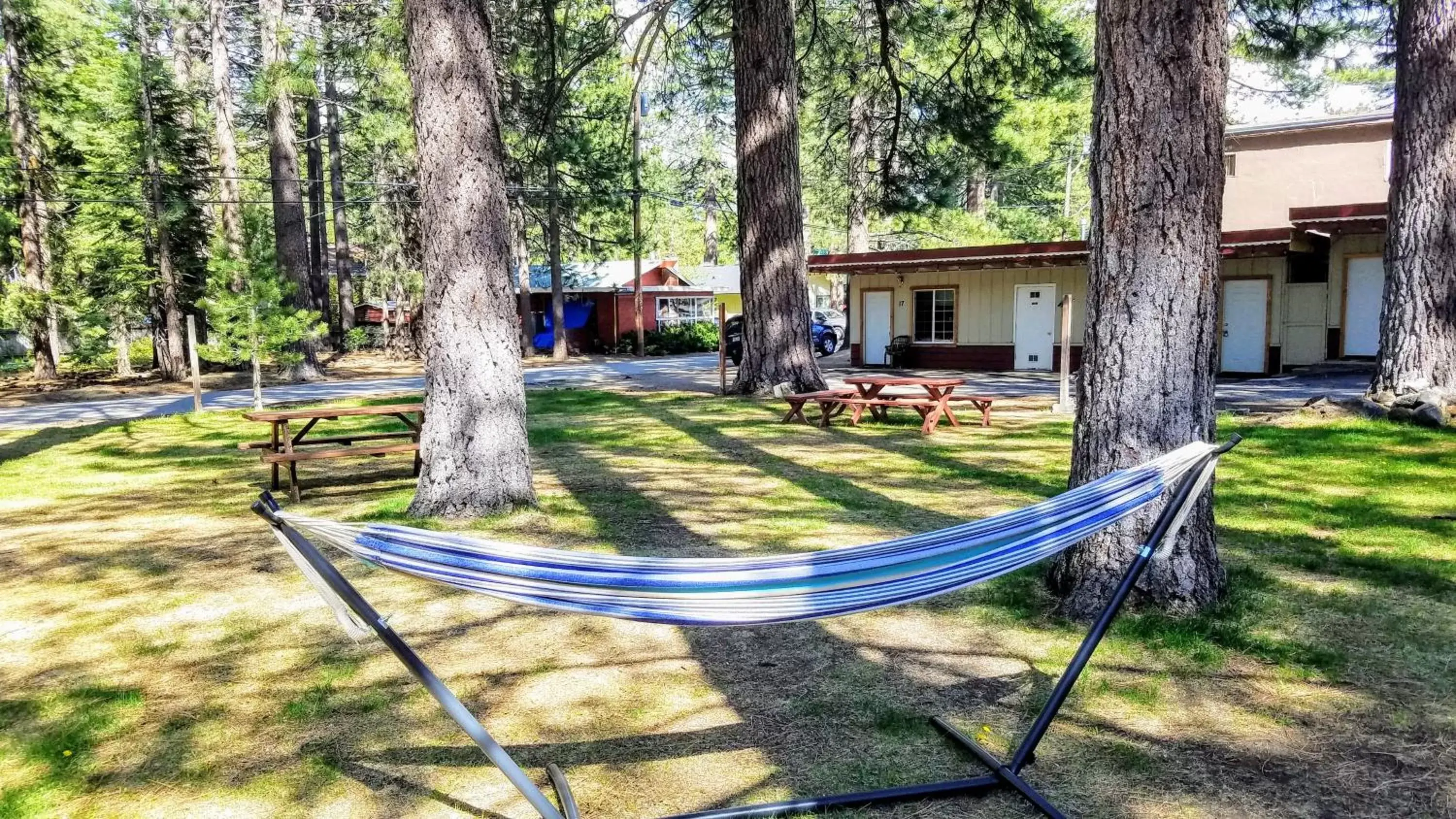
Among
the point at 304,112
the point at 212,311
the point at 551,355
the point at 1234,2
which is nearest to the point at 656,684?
the point at 1234,2

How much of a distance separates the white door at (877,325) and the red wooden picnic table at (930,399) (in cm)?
1093

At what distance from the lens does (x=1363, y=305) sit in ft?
56.5

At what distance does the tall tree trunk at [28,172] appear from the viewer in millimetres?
18766

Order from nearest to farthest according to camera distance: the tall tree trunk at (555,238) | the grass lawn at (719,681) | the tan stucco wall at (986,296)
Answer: the grass lawn at (719,681), the tan stucco wall at (986,296), the tall tree trunk at (555,238)

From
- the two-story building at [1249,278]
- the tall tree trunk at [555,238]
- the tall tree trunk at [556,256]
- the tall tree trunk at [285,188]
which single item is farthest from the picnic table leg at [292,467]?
the tall tree trunk at [556,256]

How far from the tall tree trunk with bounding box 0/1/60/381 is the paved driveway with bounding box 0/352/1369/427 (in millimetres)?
3950

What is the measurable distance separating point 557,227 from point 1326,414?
67.9 feet

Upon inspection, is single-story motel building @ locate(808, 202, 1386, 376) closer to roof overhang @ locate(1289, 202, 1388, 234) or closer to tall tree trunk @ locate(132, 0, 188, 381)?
roof overhang @ locate(1289, 202, 1388, 234)

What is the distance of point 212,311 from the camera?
13672 millimetres

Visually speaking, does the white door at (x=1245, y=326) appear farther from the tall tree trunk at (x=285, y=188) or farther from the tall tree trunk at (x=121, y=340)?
the tall tree trunk at (x=121, y=340)

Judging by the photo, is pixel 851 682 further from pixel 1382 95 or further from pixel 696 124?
pixel 696 124

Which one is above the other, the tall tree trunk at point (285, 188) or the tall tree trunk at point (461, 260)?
the tall tree trunk at point (285, 188)

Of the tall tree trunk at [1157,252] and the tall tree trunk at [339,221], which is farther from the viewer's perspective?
the tall tree trunk at [339,221]

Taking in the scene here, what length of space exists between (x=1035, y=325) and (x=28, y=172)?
67.2 feet
